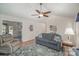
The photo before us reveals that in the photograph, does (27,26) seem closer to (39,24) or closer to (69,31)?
(39,24)

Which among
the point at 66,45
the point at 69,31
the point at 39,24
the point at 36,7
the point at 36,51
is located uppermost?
the point at 36,7

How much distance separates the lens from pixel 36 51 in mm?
2068

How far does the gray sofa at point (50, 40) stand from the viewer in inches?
80.6

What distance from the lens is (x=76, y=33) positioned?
2016 millimetres

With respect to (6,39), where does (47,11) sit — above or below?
above

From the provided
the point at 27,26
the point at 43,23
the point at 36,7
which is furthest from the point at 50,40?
the point at 36,7

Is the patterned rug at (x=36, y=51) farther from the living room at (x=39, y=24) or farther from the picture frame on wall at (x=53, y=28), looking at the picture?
the picture frame on wall at (x=53, y=28)

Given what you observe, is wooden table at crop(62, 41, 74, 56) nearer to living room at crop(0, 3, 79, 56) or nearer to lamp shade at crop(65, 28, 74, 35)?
living room at crop(0, 3, 79, 56)

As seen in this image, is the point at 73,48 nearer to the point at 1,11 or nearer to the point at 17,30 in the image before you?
the point at 17,30

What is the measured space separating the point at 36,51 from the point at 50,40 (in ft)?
1.00

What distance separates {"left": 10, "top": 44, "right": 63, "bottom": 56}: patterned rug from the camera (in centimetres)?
205

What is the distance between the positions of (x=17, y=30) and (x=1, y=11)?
0.41m

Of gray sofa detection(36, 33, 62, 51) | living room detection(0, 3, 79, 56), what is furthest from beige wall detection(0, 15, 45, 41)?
gray sofa detection(36, 33, 62, 51)

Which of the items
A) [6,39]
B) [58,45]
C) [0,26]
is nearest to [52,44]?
[58,45]
